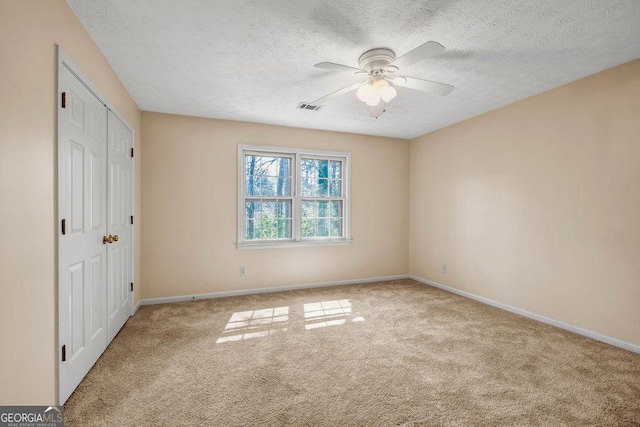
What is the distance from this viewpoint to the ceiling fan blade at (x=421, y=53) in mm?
1888

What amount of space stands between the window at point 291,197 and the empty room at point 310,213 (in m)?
0.04

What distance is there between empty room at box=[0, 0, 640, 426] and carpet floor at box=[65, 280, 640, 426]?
2 centimetres

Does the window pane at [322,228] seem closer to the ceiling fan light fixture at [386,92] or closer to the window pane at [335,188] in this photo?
the window pane at [335,188]

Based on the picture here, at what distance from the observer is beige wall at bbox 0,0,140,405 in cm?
132

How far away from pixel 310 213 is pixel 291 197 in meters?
0.43

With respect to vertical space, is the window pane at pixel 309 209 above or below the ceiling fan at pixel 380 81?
below

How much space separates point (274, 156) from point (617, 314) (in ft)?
14.2

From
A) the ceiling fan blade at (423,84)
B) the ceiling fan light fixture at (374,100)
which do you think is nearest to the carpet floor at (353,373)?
the ceiling fan light fixture at (374,100)

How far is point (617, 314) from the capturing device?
9.00 ft

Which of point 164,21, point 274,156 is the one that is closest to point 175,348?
point 164,21

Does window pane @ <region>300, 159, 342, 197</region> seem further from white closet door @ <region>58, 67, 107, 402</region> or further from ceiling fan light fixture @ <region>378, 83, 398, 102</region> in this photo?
white closet door @ <region>58, 67, 107, 402</region>

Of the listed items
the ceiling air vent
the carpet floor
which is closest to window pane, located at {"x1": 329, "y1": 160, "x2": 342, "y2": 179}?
the ceiling air vent

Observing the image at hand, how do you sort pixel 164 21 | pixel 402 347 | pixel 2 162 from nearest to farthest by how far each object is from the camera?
pixel 2 162 → pixel 164 21 → pixel 402 347

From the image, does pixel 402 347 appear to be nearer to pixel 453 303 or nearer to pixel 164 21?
pixel 453 303
